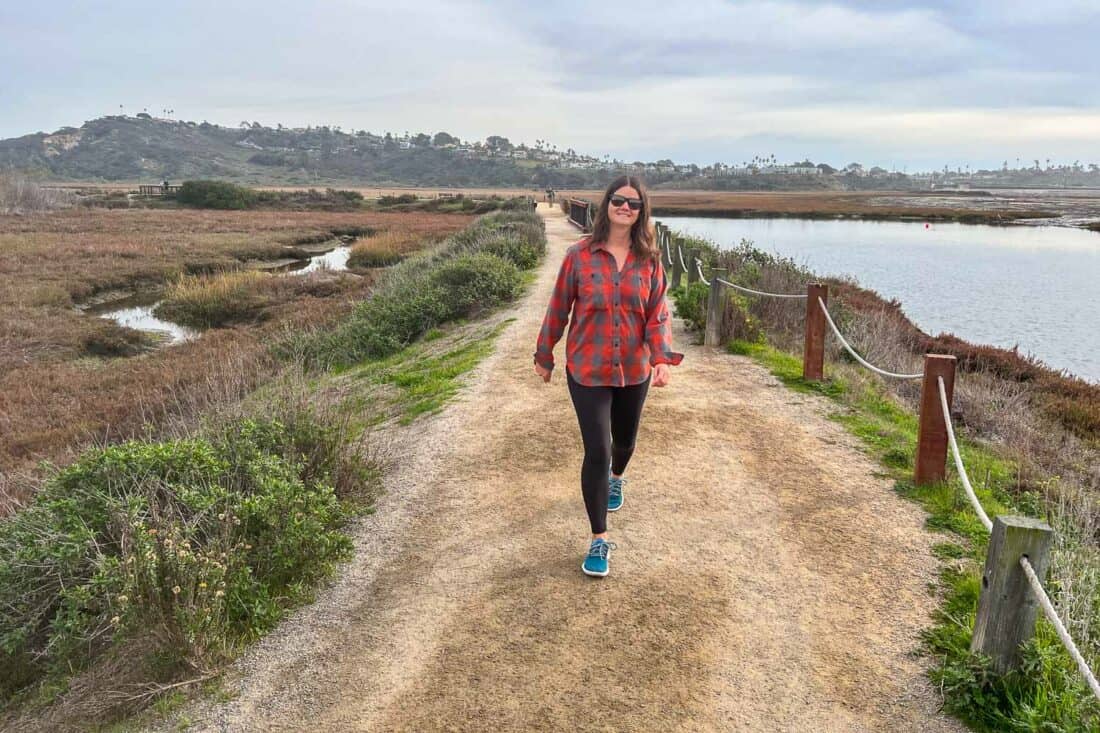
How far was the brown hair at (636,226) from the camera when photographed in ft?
12.8

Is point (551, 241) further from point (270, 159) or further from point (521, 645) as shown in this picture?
point (270, 159)

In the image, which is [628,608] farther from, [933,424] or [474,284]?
[474,284]

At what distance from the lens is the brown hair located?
3908mm

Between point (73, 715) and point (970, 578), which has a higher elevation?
point (970, 578)

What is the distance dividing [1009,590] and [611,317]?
2.06 metres

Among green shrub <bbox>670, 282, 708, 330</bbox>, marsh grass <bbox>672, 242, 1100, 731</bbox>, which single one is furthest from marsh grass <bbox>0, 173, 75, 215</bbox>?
marsh grass <bbox>672, 242, 1100, 731</bbox>

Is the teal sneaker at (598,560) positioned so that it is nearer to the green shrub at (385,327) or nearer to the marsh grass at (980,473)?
the marsh grass at (980,473)

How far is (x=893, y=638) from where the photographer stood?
11.8 feet

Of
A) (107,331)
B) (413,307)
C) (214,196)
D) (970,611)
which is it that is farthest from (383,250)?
(214,196)

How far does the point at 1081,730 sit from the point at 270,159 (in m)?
216

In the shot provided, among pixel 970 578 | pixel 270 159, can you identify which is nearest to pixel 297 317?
pixel 970 578

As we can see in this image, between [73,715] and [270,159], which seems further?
[270,159]

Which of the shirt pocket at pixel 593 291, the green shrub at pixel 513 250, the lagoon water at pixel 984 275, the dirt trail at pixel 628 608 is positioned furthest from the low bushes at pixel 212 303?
the shirt pocket at pixel 593 291

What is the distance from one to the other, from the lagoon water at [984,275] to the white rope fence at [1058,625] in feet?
46.3
